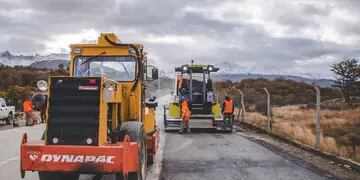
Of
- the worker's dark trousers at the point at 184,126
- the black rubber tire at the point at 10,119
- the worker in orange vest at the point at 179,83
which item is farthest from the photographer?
the black rubber tire at the point at 10,119

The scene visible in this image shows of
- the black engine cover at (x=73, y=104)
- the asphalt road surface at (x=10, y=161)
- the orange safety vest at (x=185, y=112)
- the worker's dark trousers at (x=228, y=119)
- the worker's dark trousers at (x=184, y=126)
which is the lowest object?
the asphalt road surface at (x=10, y=161)

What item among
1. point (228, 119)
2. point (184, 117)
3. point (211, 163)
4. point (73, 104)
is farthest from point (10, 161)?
point (228, 119)

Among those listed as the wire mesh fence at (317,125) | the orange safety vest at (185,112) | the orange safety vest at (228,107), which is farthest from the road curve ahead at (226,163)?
the orange safety vest at (228,107)

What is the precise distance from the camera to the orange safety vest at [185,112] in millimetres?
23400

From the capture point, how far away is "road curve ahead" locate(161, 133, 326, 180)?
37.4 feet

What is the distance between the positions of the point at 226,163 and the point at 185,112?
10222 millimetres

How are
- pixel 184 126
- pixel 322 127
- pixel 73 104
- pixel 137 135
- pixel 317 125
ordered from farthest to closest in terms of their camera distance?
1. pixel 322 127
2. pixel 184 126
3. pixel 317 125
4. pixel 137 135
5. pixel 73 104

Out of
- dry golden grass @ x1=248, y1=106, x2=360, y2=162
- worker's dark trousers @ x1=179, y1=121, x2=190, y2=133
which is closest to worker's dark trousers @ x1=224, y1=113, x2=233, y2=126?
worker's dark trousers @ x1=179, y1=121, x2=190, y2=133

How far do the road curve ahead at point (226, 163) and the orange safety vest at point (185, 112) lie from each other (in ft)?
14.6

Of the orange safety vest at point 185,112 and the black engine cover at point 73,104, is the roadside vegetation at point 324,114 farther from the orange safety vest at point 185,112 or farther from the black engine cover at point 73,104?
the black engine cover at point 73,104

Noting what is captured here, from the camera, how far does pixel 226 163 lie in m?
13.3

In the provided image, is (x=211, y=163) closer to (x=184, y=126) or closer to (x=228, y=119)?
(x=184, y=126)

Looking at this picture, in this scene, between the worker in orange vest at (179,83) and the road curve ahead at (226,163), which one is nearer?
the road curve ahead at (226,163)

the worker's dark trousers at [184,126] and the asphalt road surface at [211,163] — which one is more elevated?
the worker's dark trousers at [184,126]
